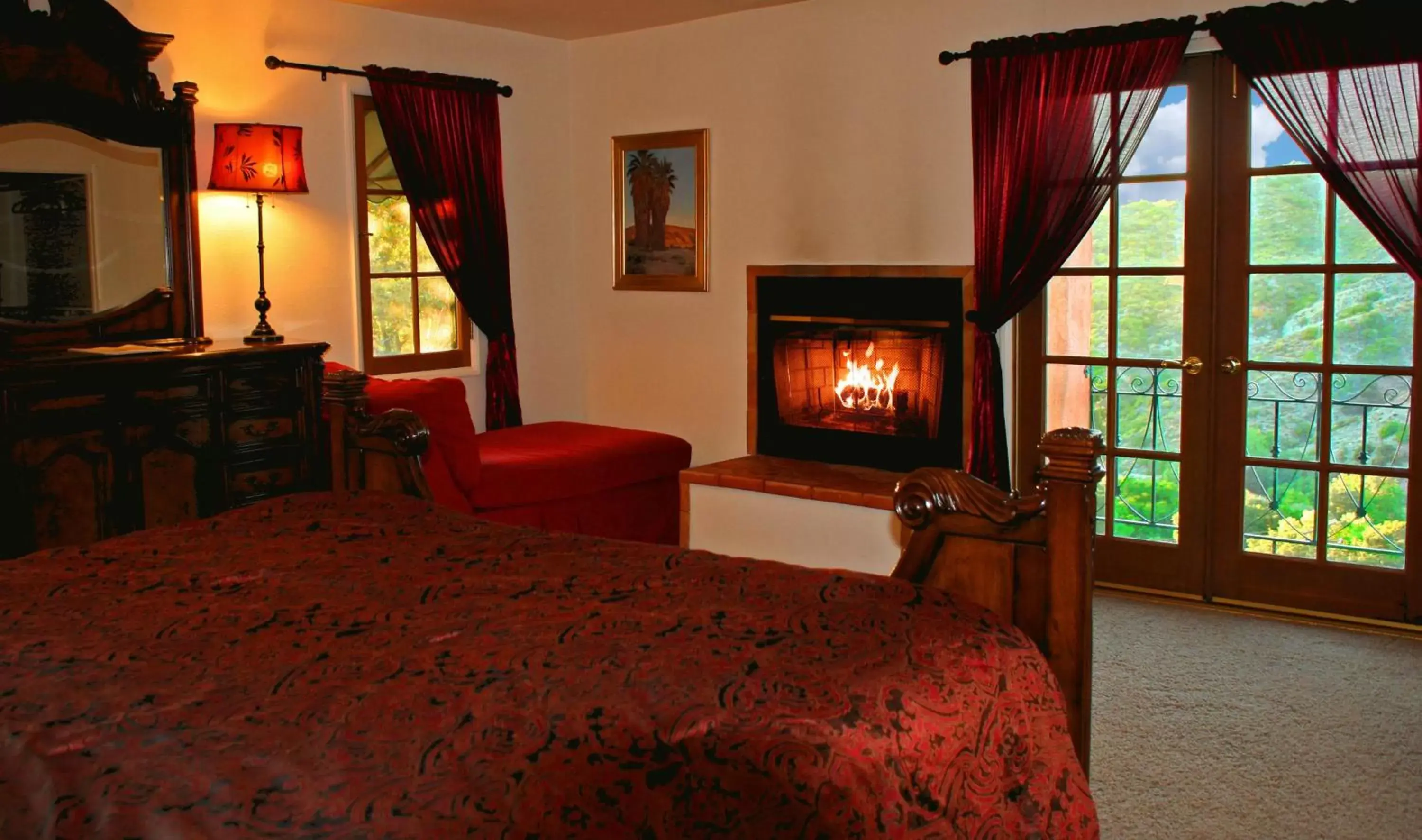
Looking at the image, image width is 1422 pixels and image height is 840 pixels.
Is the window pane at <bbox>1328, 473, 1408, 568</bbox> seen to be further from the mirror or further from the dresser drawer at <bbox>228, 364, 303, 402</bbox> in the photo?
the mirror

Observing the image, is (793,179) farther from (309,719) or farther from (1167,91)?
(309,719)

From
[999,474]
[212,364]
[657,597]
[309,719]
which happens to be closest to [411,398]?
[212,364]

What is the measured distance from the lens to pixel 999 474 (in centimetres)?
505

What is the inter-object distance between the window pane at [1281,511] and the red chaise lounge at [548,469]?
252 cm

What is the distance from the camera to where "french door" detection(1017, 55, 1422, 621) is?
4.46 meters

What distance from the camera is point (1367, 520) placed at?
4.50 meters

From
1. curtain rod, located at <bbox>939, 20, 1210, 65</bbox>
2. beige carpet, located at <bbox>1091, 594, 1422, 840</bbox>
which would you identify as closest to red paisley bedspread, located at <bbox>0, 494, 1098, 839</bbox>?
beige carpet, located at <bbox>1091, 594, 1422, 840</bbox>

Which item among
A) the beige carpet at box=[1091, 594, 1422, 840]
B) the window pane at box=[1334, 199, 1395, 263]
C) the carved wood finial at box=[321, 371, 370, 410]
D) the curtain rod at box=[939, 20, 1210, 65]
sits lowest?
the beige carpet at box=[1091, 594, 1422, 840]

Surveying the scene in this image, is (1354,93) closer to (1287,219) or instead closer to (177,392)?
(1287,219)

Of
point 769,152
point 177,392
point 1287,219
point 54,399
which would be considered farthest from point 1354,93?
point 54,399

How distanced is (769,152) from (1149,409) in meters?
2.09

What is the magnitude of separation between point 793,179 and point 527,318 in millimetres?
1594

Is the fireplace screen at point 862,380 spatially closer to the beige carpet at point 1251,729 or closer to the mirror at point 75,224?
the beige carpet at point 1251,729

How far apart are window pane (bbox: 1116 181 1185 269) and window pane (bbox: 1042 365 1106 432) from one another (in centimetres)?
46
